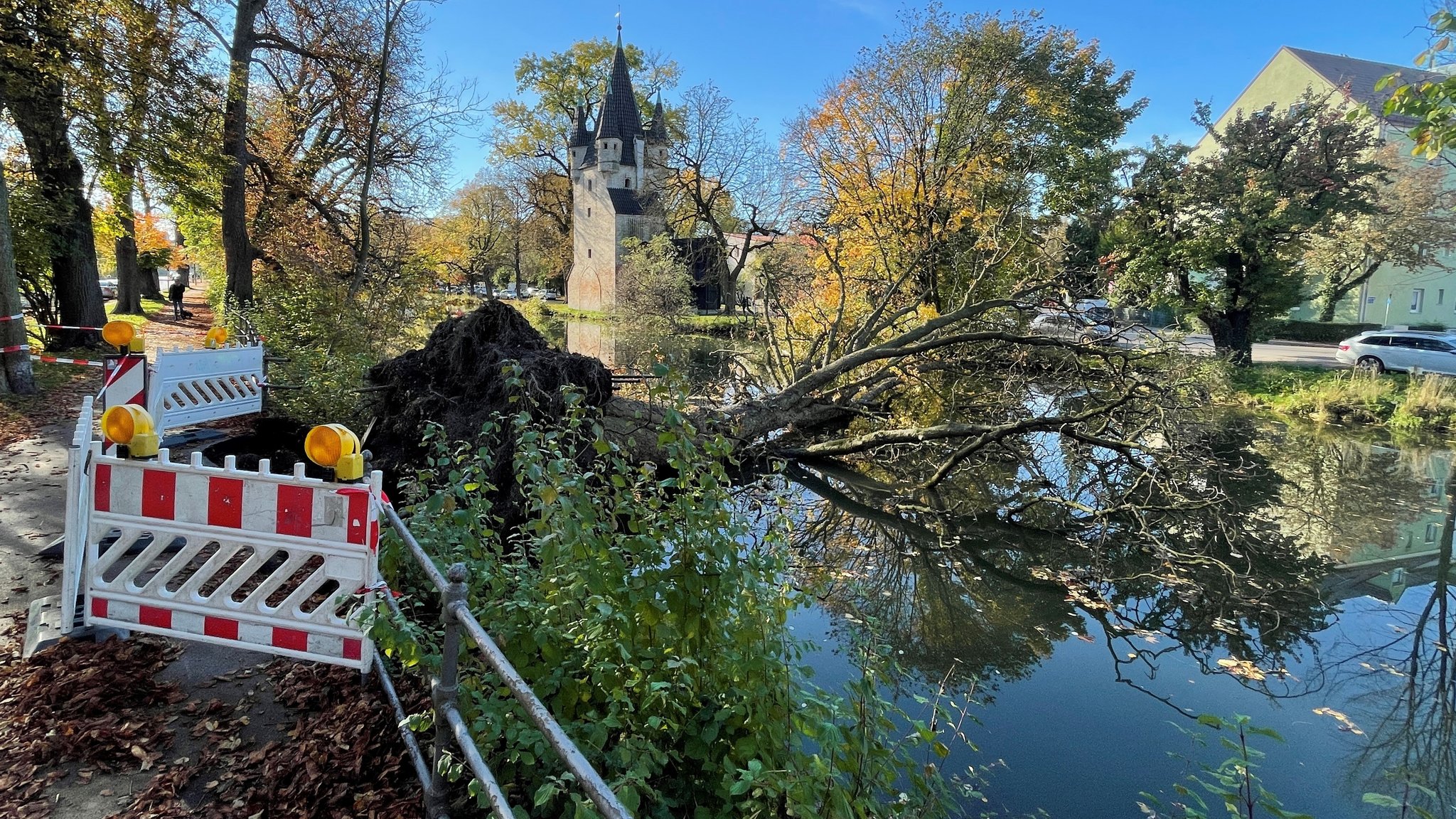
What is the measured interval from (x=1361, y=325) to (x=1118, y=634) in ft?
126

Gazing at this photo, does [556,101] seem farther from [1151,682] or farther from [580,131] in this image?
[1151,682]

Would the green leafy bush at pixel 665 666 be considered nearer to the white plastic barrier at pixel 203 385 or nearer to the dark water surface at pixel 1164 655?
the dark water surface at pixel 1164 655

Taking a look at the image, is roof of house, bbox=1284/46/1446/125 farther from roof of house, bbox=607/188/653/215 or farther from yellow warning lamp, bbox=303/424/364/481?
yellow warning lamp, bbox=303/424/364/481

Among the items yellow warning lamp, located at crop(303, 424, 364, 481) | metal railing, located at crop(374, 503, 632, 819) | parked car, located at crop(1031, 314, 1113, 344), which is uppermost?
parked car, located at crop(1031, 314, 1113, 344)

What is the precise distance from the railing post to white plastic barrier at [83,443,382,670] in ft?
2.35

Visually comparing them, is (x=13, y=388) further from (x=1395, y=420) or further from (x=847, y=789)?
(x=1395, y=420)

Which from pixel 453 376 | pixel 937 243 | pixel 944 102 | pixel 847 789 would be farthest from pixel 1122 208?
pixel 847 789

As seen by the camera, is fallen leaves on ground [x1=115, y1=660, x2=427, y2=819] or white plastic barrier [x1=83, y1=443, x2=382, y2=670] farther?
white plastic barrier [x1=83, y1=443, x2=382, y2=670]

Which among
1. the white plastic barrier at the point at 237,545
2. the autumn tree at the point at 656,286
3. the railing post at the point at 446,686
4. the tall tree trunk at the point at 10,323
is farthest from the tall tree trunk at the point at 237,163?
the autumn tree at the point at 656,286

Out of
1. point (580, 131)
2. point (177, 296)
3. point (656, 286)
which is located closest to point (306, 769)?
point (177, 296)

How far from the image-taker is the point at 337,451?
279cm

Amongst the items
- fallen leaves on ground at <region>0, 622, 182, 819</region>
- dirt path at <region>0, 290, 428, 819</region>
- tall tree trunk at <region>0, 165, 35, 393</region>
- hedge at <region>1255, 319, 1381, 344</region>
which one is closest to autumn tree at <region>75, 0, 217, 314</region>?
tall tree trunk at <region>0, 165, 35, 393</region>

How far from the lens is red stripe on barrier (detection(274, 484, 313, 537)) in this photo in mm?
2951

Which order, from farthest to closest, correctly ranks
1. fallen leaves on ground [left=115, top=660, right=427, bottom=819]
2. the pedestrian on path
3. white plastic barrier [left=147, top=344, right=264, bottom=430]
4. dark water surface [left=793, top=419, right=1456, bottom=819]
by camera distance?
the pedestrian on path
white plastic barrier [left=147, top=344, right=264, bottom=430]
dark water surface [left=793, top=419, right=1456, bottom=819]
fallen leaves on ground [left=115, top=660, right=427, bottom=819]
